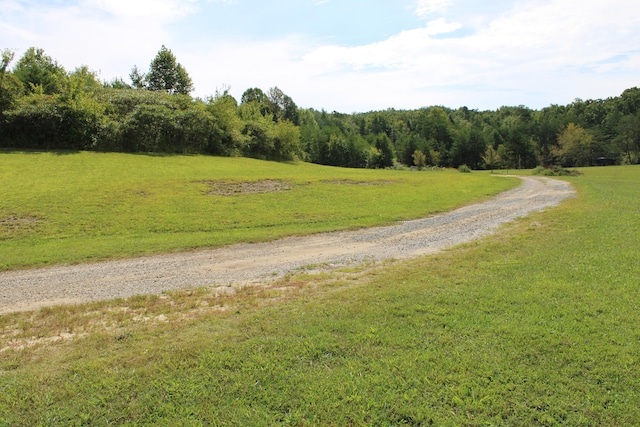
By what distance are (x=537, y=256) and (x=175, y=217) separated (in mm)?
13949

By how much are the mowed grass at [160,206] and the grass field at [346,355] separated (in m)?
6.26

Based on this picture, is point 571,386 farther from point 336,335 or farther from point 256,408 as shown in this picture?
point 256,408

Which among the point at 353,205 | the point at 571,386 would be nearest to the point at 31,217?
the point at 353,205

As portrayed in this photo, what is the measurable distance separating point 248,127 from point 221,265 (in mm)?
45782

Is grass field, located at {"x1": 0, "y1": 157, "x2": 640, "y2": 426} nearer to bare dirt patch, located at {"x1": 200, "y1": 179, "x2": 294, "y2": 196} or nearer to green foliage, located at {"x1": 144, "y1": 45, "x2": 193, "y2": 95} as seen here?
bare dirt patch, located at {"x1": 200, "y1": 179, "x2": 294, "y2": 196}

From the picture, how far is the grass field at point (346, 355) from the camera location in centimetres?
356

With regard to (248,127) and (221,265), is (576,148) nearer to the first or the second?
(248,127)

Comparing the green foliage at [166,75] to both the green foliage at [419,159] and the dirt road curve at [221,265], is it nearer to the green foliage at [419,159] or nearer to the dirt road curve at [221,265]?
the green foliage at [419,159]

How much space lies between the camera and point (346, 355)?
14.7 ft

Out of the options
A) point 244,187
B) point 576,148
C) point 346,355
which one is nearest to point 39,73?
point 244,187

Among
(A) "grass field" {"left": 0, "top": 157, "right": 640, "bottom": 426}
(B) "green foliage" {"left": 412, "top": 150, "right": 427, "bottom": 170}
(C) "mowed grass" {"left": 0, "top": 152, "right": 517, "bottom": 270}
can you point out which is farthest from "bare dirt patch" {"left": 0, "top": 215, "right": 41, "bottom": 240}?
(B) "green foliage" {"left": 412, "top": 150, "right": 427, "bottom": 170}

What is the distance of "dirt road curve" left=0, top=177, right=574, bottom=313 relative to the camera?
7782mm

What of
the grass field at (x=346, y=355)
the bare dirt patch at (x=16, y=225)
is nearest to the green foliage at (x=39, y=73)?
the bare dirt patch at (x=16, y=225)

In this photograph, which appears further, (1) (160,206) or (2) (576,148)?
(2) (576,148)
